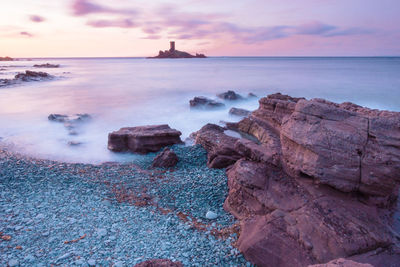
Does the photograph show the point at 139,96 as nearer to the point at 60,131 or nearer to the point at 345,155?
the point at 60,131

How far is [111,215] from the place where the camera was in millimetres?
6145

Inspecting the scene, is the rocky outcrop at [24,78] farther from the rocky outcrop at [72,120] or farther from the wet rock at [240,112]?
the wet rock at [240,112]

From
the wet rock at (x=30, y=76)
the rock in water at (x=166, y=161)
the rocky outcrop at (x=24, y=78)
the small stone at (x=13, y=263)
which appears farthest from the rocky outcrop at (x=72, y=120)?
the wet rock at (x=30, y=76)

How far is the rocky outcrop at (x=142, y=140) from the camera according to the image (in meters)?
11.0

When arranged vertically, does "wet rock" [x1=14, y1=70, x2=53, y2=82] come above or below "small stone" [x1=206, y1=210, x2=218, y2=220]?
above

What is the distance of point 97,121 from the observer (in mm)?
16812

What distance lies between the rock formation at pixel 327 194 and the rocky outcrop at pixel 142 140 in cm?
595

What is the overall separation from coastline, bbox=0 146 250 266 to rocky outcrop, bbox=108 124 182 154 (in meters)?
1.85

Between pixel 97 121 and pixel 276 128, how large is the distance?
11.4 meters

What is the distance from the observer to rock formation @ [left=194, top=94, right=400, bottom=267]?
176 inches

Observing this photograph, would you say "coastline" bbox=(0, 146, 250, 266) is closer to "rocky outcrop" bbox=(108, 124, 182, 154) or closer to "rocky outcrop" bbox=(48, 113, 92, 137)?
"rocky outcrop" bbox=(108, 124, 182, 154)

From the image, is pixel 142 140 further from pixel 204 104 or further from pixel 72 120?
pixel 204 104

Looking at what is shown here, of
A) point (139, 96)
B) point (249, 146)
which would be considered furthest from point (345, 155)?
point (139, 96)

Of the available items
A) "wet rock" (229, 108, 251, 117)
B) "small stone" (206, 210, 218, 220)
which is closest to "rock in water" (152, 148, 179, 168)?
"small stone" (206, 210, 218, 220)
